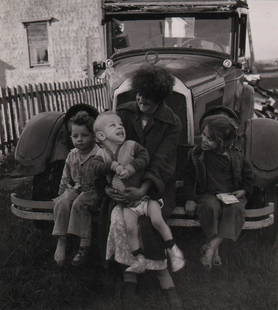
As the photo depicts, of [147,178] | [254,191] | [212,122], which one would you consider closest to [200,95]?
[212,122]

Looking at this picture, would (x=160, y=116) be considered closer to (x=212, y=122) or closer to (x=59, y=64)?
(x=212, y=122)

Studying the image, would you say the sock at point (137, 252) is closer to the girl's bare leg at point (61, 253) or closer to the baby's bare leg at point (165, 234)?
the baby's bare leg at point (165, 234)

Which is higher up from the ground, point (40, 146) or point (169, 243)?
point (40, 146)

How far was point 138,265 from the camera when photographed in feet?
9.43

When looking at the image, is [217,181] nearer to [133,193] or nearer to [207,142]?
[207,142]

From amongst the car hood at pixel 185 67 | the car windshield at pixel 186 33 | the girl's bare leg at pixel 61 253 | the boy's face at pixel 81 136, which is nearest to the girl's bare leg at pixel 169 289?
the girl's bare leg at pixel 61 253

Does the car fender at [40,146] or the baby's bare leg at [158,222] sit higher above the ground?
the car fender at [40,146]

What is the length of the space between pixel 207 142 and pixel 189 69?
1.03 meters

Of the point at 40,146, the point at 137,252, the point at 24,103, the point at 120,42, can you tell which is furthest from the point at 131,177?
the point at 24,103

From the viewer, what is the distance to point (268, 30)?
1455 cm

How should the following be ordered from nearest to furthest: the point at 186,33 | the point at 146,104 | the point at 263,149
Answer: the point at 146,104
the point at 263,149
the point at 186,33

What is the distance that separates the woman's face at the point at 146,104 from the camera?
3.05 metres

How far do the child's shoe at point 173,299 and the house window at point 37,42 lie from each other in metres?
14.0

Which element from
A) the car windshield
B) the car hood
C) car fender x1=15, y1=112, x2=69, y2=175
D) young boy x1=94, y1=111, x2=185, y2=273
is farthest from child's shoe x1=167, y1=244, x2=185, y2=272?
the car windshield
